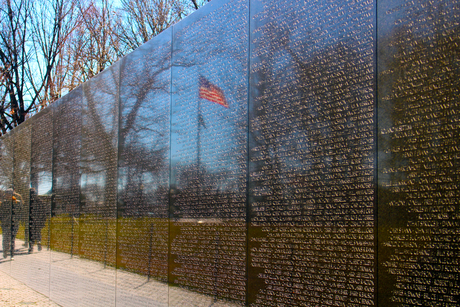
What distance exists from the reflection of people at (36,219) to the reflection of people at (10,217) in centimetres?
128

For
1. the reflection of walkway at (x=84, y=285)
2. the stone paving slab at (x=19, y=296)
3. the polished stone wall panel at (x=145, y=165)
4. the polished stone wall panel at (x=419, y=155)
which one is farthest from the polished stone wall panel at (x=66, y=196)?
the polished stone wall panel at (x=419, y=155)

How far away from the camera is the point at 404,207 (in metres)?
3.10

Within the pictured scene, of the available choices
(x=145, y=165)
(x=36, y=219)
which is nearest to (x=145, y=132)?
(x=145, y=165)

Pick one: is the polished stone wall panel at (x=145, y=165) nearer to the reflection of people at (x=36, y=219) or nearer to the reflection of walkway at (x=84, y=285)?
the reflection of walkway at (x=84, y=285)

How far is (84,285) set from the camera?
7.82m

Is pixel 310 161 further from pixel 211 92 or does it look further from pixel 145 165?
pixel 145 165

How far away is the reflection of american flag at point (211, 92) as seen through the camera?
5.03 meters

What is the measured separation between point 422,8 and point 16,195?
12.7 m

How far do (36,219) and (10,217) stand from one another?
2.99m

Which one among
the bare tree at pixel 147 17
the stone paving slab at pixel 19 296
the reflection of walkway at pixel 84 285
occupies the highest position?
the bare tree at pixel 147 17

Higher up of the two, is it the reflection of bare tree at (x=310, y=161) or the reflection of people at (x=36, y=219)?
the reflection of bare tree at (x=310, y=161)

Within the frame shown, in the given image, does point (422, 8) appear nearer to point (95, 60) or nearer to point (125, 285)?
point (125, 285)

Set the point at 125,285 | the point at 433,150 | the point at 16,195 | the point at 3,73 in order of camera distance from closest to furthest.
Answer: the point at 433,150, the point at 125,285, the point at 16,195, the point at 3,73

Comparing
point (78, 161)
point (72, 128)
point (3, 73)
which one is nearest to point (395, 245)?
point (78, 161)
